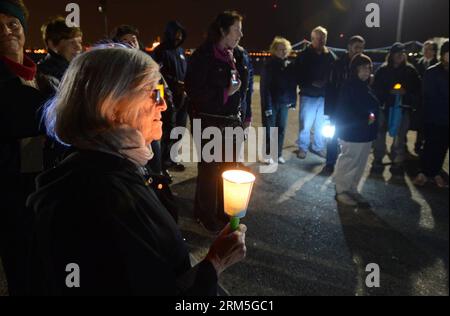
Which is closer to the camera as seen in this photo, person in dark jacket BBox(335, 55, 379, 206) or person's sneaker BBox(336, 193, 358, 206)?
person in dark jacket BBox(335, 55, 379, 206)

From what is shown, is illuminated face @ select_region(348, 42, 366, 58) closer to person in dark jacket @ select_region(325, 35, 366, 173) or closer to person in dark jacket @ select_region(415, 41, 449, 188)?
person in dark jacket @ select_region(325, 35, 366, 173)

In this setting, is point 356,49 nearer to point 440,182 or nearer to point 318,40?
point 318,40

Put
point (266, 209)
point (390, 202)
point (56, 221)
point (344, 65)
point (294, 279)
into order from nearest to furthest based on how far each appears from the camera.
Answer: point (56, 221) → point (294, 279) → point (266, 209) → point (390, 202) → point (344, 65)

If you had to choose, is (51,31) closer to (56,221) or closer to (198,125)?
(198,125)

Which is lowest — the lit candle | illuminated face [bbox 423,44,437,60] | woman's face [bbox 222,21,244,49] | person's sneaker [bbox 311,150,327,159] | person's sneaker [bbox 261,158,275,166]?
person's sneaker [bbox 261,158,275,166]

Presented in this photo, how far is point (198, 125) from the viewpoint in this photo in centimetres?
373

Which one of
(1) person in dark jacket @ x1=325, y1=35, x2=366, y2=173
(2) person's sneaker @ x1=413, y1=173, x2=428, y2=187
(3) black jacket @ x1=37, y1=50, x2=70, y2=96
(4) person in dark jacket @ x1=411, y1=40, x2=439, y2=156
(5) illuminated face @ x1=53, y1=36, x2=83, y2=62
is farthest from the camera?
(4) person in dark jacket @ x1=411, y1=40, x2=439, y2=156

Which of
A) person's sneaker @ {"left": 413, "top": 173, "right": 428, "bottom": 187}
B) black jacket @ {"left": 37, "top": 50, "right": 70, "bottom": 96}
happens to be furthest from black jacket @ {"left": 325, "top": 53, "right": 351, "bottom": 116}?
black jacket @ {"left": 37, "top": 50, "right": 70, "bottom": 96}

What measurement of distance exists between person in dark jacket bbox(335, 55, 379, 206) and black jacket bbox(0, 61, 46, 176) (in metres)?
3.69

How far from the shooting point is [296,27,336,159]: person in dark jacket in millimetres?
6480

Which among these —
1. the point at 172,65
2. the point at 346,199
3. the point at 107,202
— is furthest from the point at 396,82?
the point at 107,202
